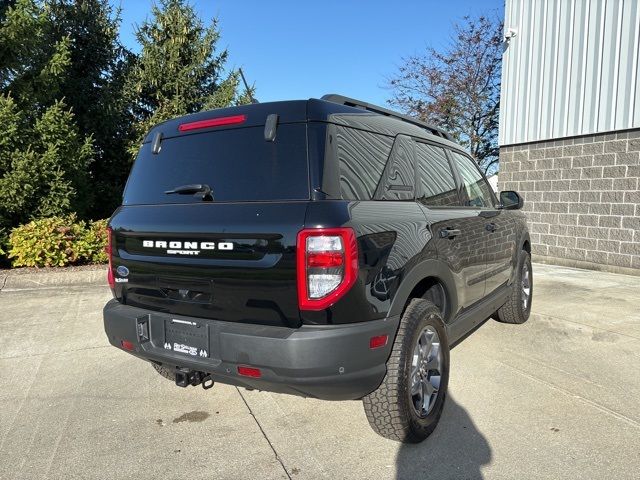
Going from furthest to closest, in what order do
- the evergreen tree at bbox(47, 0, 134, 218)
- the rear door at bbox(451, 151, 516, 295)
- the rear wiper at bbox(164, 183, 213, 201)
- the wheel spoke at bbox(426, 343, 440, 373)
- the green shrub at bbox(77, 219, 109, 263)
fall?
the evergreen tree at bbox(47, 0, 134, 218) < the green shrub at bbox(77, 219, 109, 263) < the rear door at bbox(451, 151, 516, 295) < the wheel spoke at bbox(426, 343, 440, 373) < the rear wiper at bbox(164, 183, 213, 201)

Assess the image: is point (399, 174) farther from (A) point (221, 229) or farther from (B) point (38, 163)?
(B) point (38, 163)

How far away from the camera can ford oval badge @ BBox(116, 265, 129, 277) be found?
9.84ft

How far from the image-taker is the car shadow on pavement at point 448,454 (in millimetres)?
2523

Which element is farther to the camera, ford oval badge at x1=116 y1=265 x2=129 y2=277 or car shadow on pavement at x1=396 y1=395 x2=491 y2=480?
ford oval badge at x1=116 y1=265 x2=129 y2=277

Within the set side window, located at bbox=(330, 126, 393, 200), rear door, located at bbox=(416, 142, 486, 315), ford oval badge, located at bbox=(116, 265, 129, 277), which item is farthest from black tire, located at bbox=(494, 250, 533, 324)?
ford oval badge, located at bbox=(116, 265, 129, 277)

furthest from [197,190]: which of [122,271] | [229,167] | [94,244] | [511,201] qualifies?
[94,244]

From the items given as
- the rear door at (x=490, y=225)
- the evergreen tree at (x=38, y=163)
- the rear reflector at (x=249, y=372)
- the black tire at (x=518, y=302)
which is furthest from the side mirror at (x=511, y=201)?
the evergreen tree at (x=38, y=163)

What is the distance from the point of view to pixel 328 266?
90.2 inches

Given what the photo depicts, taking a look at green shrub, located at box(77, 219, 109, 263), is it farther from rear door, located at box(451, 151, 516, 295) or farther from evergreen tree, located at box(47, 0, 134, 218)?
rear door, located at box(451, 151, 516, 295)

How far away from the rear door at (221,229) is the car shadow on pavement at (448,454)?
1.03 metres

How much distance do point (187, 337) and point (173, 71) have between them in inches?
384

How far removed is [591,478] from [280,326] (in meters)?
1.75

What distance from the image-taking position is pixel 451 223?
3346 mm

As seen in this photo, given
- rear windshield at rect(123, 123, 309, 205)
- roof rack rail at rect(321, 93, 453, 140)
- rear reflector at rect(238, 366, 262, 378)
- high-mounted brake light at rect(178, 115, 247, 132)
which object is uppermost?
roof rack rail at rect(321, 93, 453, 140)
